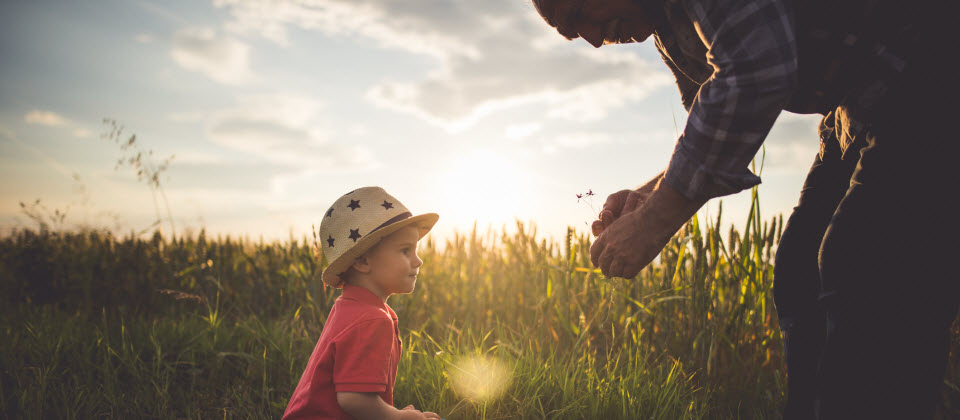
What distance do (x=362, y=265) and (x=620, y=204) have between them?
0.92 m

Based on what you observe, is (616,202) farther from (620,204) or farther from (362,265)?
(362,265)

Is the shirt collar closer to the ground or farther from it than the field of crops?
farther from it

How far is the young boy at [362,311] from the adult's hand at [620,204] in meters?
0.59

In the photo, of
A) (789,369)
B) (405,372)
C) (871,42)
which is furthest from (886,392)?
(405,372)

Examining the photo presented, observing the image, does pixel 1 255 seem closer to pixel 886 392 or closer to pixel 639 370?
pixel 639 370

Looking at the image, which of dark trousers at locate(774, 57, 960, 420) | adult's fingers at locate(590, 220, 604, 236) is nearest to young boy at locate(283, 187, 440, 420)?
adult's fingers at locate(590, 220, 604, 236)

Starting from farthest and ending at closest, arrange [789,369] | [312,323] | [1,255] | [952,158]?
1. [1,255]
2. [312,323]
3. [789,369]
4. [952,158]

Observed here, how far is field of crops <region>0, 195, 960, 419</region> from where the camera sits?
262cm

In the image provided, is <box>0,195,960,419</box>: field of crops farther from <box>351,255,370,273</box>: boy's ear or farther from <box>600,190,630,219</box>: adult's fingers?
<box>351,255,370,273</box>: boy's ear

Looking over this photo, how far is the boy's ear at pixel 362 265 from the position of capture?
1.89m

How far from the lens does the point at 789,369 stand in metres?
1.85

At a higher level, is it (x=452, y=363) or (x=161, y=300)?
(x=161, y=300)

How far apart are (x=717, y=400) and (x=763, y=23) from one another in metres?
2.19

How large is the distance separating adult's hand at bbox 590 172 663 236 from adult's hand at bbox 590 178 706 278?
225 millimetres
